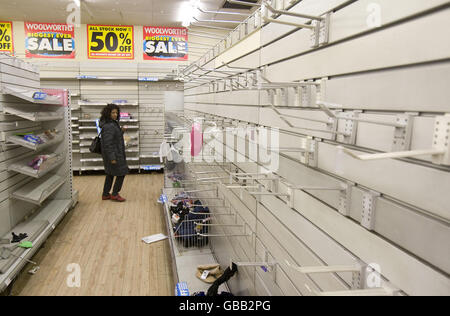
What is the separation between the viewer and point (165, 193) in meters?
5.75

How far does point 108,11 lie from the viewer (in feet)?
24.7

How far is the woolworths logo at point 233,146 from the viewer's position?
7.84 feet

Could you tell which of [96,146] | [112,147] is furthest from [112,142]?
[96,146]

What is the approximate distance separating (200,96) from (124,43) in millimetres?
4863

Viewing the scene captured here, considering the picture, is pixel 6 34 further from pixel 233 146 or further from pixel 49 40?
pixel 233 146

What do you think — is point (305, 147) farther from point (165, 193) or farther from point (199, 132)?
point (165, 193)

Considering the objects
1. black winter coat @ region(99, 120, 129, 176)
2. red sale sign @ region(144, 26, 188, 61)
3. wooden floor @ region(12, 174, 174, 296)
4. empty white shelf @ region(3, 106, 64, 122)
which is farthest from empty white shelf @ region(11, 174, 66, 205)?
red sale sign @ region(144, 26, 188, 61)

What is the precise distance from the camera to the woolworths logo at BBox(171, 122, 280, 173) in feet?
7.84

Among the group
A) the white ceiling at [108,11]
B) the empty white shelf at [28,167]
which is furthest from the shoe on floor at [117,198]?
the white ceiling at [108,11]

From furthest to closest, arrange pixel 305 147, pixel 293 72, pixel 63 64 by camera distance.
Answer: pixel 63 64
pixel 293 72
pixel 305 147

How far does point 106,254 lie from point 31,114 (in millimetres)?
1957

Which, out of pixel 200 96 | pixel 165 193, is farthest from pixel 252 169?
pixel 165 193

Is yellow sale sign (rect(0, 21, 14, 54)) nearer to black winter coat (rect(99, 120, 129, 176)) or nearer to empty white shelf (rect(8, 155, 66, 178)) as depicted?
black winter coat (rect(99, 120, 129, 176))

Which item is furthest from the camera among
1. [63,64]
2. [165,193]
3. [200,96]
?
[63,64]
